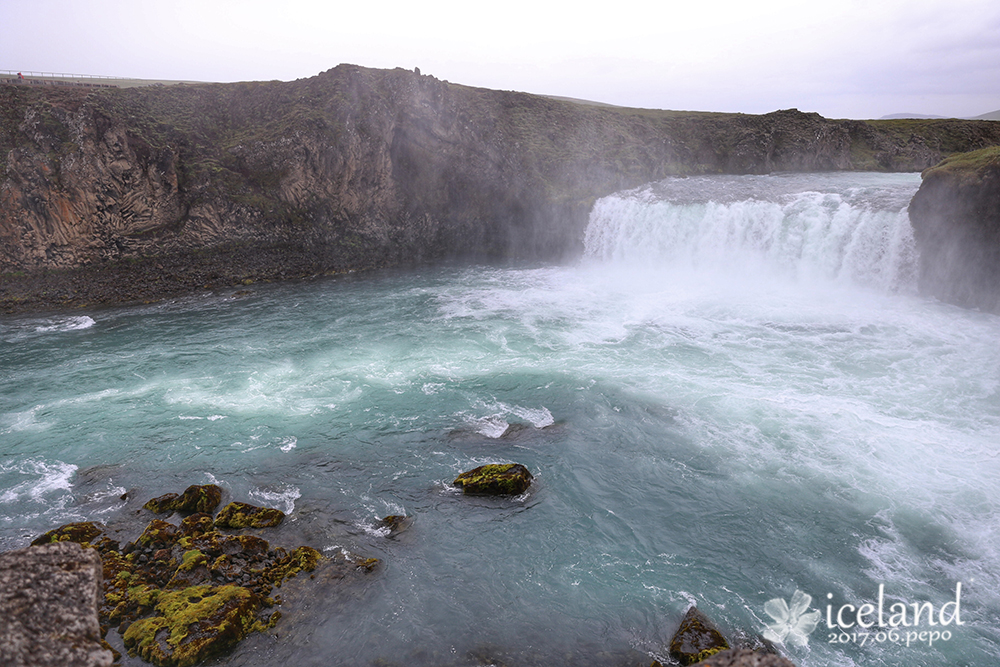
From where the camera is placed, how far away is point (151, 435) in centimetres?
1809

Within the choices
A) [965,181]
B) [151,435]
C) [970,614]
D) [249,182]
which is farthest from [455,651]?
[249,182]

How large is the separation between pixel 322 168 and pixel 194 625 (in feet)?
112

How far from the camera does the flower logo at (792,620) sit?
35.4ft

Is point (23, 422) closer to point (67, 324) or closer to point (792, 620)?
point (67, 324)

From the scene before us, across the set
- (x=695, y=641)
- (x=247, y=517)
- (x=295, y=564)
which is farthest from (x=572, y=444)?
(x=247, y=517)

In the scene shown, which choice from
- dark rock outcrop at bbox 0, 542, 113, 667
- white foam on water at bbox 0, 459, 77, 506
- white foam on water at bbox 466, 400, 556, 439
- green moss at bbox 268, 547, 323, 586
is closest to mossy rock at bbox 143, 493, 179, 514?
white foam on water at bbox 0, 459, 77, 506

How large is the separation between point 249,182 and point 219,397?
22643 millimetres

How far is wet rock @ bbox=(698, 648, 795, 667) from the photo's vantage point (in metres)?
4.02

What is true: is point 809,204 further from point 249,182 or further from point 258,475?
point 249,182

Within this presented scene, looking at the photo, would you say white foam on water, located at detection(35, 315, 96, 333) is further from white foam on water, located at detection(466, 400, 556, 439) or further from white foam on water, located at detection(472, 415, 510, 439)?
white foam on water, located at detection(472, 415, 510, 439)

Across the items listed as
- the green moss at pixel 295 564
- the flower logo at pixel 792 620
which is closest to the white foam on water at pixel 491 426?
the green moss at pixel 295 564

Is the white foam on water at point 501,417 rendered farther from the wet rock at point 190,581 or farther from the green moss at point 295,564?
the green moss at point 295,564

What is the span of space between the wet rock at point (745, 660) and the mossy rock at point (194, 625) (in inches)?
389

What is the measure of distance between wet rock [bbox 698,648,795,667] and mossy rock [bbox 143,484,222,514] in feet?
45.8
